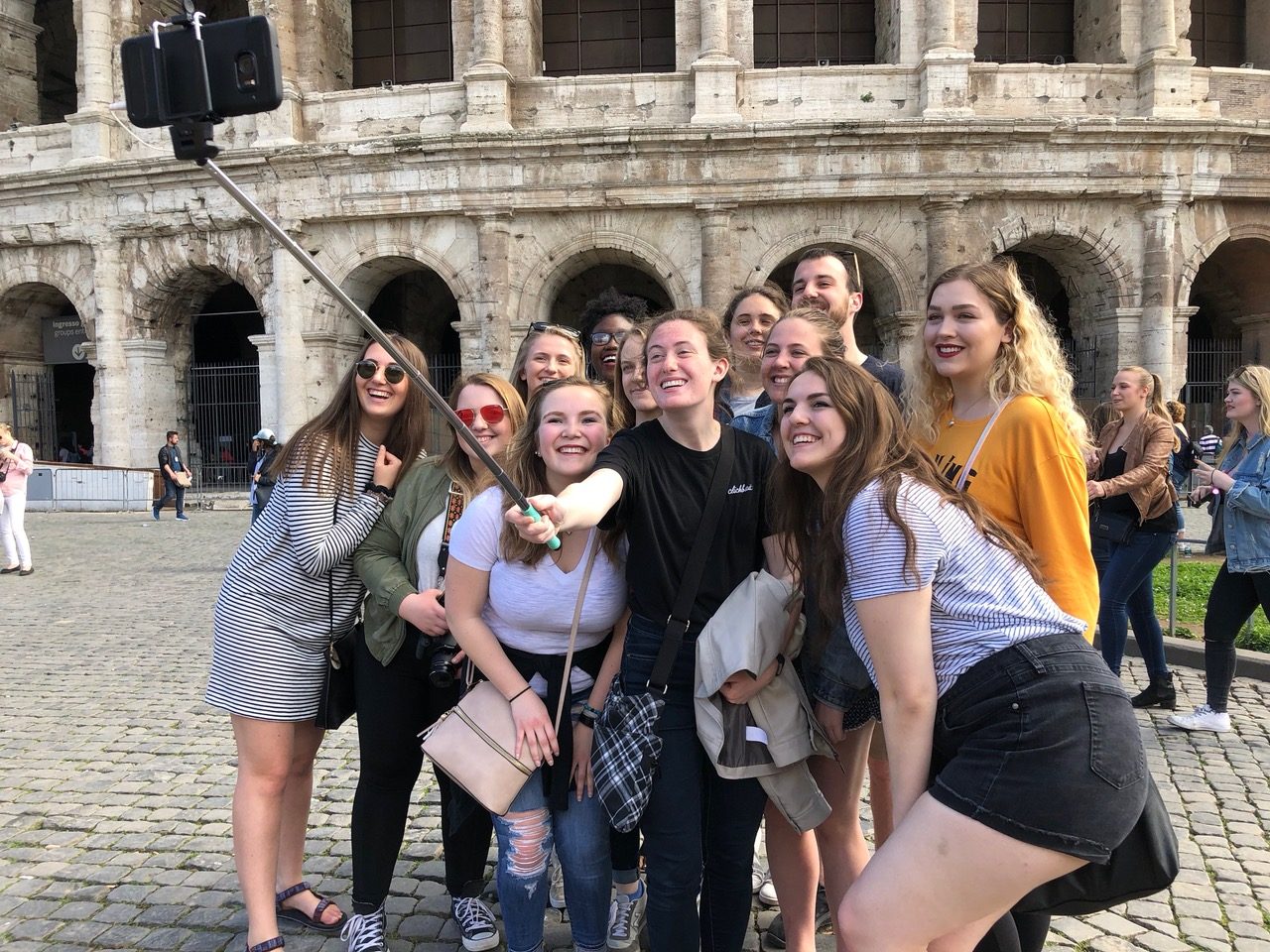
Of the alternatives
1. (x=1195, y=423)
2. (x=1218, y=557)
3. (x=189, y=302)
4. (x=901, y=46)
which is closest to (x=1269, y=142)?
(x=1195, y=423)

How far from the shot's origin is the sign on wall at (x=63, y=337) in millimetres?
19047

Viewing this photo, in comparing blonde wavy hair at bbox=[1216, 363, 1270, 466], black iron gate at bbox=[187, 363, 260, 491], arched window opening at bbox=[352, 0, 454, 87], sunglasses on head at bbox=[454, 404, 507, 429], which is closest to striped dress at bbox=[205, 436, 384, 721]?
sunglasses on head at bbox=[454, 404, 507, 429]

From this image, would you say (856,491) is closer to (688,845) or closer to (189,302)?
(688,845)

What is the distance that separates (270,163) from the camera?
15.7 metres

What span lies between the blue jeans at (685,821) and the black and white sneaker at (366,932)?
3.36ft

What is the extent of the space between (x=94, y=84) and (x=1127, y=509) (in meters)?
20.0

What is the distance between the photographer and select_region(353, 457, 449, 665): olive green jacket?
2682mm

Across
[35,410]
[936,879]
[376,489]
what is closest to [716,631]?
[936,879]

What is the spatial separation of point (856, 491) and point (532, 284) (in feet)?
47.6

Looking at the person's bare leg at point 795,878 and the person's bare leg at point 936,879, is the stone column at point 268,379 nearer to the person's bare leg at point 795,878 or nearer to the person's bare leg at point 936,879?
the person's bare leg at point 795,878

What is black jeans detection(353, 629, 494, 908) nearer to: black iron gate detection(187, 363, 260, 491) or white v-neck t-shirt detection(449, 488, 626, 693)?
white v-neck t-shirt detection(449, 488, 626, 693)

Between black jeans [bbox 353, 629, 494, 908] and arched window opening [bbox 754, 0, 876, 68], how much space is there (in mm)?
17766

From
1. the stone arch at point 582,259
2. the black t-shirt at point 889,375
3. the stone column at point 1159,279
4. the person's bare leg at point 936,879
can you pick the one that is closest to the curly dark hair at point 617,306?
the black t-shirt at point 889,375

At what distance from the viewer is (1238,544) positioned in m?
4.48
